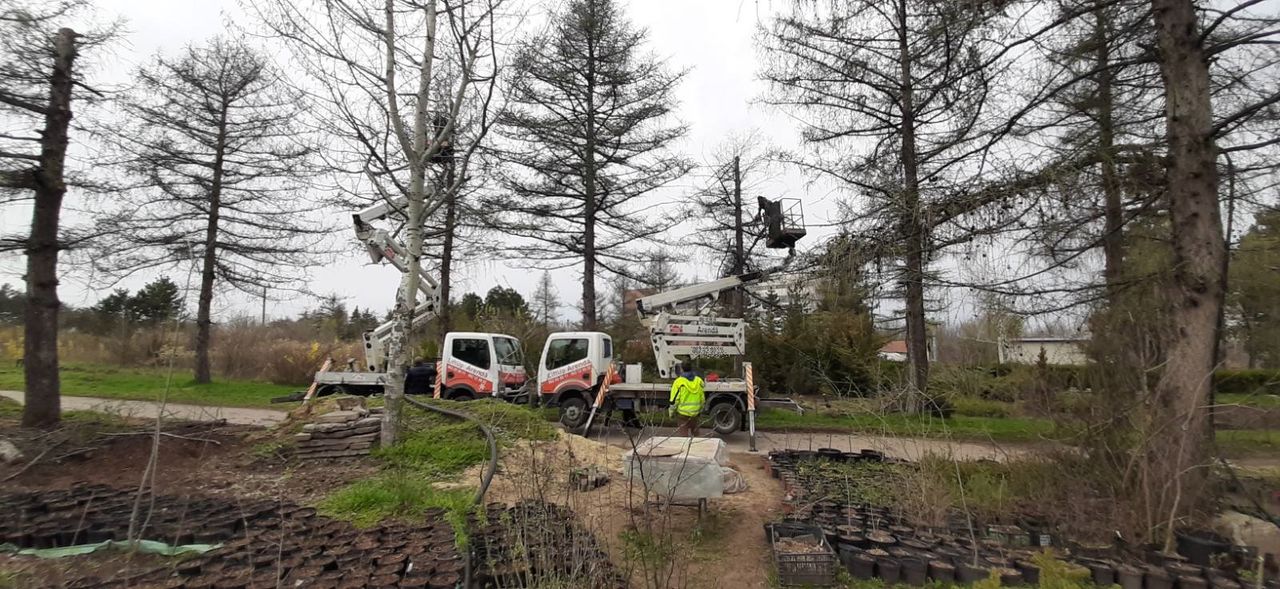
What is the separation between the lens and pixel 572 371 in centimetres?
1288

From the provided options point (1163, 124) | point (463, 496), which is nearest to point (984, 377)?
point (1163, 124)

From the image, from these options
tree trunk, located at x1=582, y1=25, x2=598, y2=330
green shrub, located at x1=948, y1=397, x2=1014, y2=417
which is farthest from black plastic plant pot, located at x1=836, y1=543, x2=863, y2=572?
tree trunk, located at x1=582, y1=25, x2=598, y2=330

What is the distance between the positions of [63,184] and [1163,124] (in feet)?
42.3

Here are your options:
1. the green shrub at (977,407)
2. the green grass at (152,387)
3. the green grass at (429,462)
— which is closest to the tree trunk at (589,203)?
the green grass at (429,462)

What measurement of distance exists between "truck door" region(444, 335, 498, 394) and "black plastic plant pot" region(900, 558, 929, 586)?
10.3 metres

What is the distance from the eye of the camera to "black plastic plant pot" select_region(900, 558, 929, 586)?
4.61 m

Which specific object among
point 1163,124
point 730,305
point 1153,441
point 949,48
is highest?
point 949,48

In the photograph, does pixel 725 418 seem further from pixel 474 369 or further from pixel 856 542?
pixel 856 542

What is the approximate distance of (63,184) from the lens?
820cm

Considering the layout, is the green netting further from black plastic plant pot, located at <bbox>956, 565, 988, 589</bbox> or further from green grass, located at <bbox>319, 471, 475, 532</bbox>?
black plastic plant pot, located at <bbox>956, 565, 988, 589</bbox>

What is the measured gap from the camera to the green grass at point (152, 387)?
1580 cm

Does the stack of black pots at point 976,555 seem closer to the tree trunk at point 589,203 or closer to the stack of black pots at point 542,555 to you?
the stack of black pots at point 542,555

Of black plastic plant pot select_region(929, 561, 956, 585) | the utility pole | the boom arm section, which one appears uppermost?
the utility pole

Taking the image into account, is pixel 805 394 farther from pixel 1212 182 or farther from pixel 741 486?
pixel 1212 182
